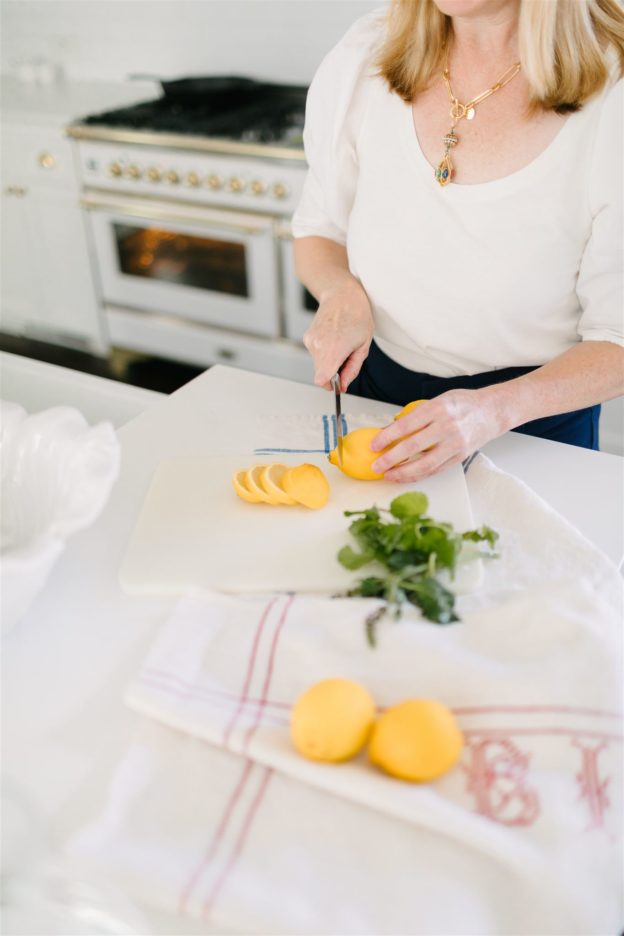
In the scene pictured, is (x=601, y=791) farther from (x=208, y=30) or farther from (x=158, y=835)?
(x=208, y=30)

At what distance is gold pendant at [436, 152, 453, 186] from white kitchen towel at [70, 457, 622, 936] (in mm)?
631

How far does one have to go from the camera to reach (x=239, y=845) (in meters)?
0.56

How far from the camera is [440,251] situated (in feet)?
3.84

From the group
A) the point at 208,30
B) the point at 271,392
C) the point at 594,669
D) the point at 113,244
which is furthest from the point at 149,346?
the point at 594,669

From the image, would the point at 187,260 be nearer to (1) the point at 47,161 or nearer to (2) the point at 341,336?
(1) the point at 47,161

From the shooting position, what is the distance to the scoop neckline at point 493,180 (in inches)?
41.6

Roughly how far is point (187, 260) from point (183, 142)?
397 mm

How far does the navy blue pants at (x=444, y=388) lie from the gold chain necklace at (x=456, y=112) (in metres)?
0.29

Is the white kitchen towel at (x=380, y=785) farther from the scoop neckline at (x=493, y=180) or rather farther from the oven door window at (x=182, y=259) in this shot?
the oven door window at (x=182, y=259)

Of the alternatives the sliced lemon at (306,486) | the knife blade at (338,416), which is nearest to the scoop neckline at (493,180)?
the knife blade at (338,416)

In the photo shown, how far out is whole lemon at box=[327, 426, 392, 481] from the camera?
3.16 ft

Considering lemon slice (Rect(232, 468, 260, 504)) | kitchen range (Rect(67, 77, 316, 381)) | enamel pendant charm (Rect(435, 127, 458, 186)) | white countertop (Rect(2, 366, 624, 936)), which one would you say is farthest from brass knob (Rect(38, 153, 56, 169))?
lemon slice (Rect(232, 468, 260, 504))

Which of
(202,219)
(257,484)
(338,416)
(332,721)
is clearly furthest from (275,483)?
(202,219)

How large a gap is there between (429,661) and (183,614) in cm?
23
